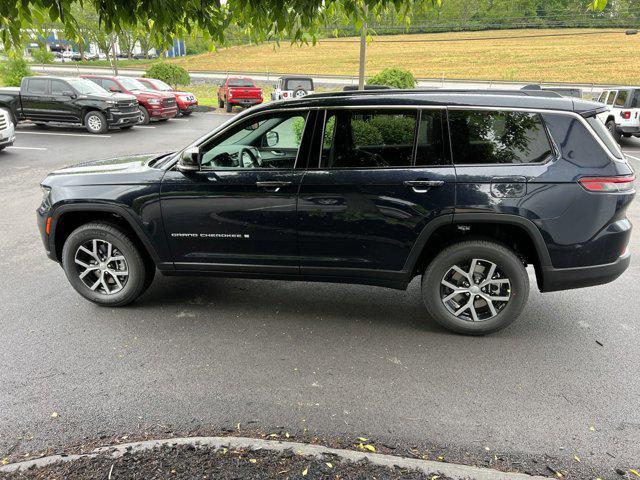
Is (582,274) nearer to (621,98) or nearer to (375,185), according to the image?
(375,185)

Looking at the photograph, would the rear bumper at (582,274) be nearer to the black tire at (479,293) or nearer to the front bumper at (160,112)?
the black tire at (479,293)

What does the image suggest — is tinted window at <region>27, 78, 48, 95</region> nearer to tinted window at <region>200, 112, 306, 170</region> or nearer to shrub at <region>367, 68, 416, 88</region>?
shrub at <region>367, 68, 416, 88</region>

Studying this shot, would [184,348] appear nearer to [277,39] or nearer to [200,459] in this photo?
[200,459]

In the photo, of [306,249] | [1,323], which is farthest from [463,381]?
[1,323]

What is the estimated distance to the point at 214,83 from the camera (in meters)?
40.6

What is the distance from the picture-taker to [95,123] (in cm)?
1631

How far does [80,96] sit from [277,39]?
584 inches

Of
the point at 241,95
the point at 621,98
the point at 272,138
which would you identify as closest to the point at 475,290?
the point at 272,138

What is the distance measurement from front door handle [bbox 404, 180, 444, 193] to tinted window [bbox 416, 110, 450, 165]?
0.55 ft

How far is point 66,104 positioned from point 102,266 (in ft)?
46.9

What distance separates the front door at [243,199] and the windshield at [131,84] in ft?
58.0

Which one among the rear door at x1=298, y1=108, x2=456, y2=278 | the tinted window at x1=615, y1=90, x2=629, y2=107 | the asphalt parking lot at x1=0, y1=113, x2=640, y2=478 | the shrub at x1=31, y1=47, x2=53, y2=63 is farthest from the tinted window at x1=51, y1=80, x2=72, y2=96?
the tinted window at x1=615, y1=90, x2=629, y2=107

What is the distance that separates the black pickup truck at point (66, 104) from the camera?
16.2 m

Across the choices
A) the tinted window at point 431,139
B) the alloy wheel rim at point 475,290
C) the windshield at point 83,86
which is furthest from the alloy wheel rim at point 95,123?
the alloy wheel rim at point 475,290
